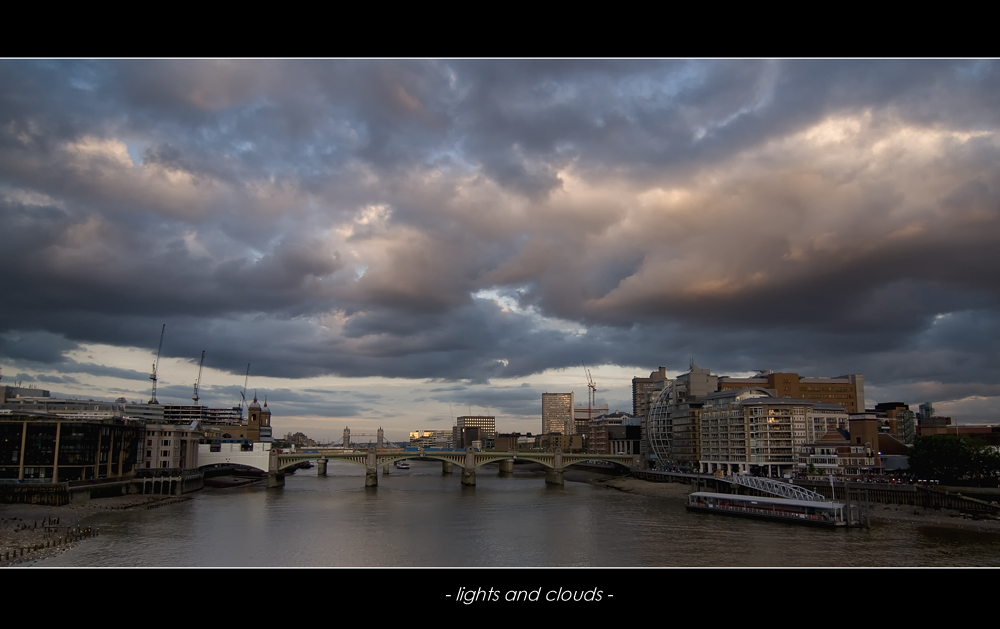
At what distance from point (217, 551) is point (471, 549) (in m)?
13.7

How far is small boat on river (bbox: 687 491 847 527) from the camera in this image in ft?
138

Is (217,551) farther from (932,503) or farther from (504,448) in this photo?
(504,448)

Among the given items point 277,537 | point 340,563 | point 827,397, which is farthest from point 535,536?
point 827,397

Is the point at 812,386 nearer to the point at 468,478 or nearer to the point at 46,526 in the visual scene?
the point at 468,478

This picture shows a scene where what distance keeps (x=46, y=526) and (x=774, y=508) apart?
161ft

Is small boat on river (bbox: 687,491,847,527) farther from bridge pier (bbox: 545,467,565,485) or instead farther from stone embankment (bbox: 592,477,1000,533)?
bridge pier (bbox: 545,467,565,485)

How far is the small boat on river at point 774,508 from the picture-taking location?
138 feet

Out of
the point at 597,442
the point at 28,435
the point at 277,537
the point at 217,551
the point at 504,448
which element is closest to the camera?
the point at 217,551

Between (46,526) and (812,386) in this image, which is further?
(812,386)

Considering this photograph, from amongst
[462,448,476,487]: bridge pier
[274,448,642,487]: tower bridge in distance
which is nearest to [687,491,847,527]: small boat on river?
[274,448,642,487]: tower bridge in distance

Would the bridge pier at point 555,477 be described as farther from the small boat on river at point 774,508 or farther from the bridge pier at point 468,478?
the small boat on river at point 774,508

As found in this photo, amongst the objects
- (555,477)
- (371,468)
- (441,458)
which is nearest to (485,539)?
(371,468)

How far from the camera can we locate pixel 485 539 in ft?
124
